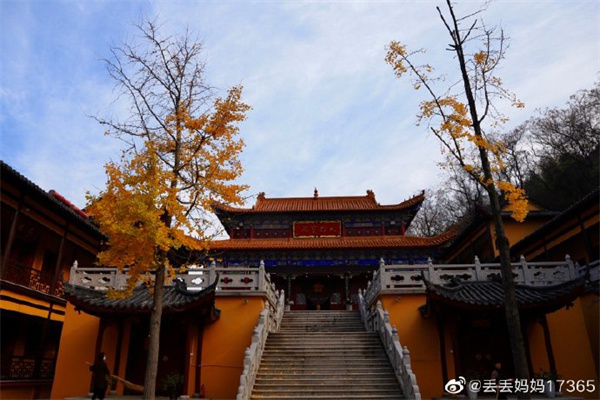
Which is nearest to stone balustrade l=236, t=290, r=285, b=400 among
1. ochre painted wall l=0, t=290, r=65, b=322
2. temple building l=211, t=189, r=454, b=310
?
temple building l=211, t=189, r=454, b=310

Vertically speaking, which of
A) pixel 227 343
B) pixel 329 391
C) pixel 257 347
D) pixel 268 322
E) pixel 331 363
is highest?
pixel 268 322

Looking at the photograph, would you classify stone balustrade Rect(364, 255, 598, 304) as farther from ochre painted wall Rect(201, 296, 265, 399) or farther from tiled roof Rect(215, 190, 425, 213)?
tiled roof Rect(215, 190, 425, 213)

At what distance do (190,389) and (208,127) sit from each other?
7.93 m

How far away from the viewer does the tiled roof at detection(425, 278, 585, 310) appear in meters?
11.3

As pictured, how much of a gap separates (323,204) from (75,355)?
58.5 ft

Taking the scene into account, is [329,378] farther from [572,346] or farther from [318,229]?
[318,229]

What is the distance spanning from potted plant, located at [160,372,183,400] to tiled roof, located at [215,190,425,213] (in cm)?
1328

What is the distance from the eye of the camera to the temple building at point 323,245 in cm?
2325

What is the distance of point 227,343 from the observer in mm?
13250

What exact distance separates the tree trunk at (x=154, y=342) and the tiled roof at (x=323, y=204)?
1611 cm

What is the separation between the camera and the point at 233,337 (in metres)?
13.3

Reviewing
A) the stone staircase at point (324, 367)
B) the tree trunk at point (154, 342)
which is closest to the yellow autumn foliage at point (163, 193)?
the tree trunk at point (154, 342)

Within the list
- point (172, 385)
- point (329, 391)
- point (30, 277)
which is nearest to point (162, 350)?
point (172, 385)

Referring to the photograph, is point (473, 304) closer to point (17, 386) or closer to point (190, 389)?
point (190, 389)
